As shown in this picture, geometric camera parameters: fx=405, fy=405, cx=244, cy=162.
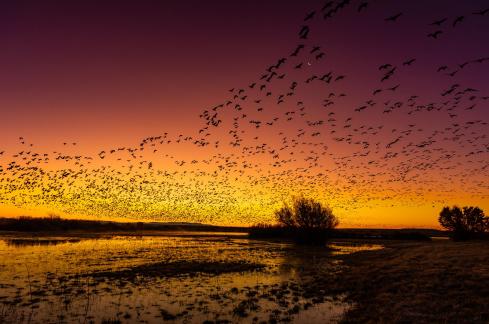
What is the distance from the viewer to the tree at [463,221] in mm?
95562

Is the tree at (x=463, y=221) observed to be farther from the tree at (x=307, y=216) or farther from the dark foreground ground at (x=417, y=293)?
the dark foreground ground at (x=417, y=293)

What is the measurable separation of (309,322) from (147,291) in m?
10.6

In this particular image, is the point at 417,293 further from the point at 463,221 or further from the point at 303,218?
the point at 463,221

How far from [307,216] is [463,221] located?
1696 inches

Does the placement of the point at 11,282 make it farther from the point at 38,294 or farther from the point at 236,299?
the point at 236,299

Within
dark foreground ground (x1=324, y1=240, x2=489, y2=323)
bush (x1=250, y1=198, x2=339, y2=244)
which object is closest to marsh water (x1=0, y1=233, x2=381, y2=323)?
dark foreground ground (x1=324, y1=240, x2=489, y2=323)

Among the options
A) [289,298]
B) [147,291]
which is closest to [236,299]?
[289,298]

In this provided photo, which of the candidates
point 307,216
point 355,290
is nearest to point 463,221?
point 307,216

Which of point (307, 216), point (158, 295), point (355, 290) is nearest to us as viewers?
point (158, 295)

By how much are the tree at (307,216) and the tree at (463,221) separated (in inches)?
1239

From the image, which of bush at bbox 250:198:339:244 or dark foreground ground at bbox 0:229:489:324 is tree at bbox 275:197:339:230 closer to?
bush at bbox 250:198:339:244

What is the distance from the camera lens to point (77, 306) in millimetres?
18688

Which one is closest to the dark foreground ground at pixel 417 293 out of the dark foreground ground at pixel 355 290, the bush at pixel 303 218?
the dark foreground ground at pixel 355 290

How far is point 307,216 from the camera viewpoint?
91.7 m
